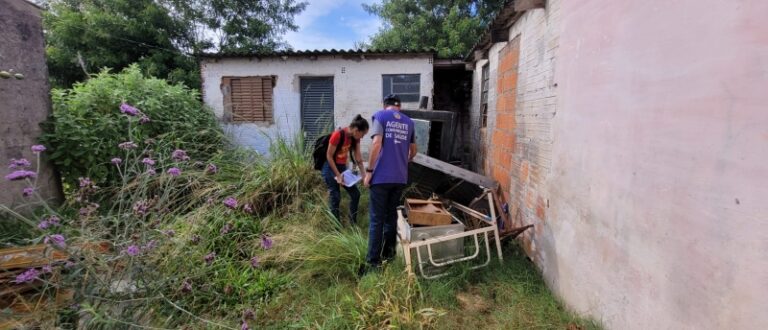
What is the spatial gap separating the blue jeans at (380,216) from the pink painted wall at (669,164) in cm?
158

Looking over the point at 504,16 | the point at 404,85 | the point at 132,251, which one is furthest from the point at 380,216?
the point at 404,85

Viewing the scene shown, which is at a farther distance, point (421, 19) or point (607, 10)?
point (421, 19)

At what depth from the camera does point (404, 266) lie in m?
3.19

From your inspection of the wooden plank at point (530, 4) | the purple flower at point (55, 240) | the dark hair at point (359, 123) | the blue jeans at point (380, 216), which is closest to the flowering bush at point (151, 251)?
the purple flower at point (55, 240)

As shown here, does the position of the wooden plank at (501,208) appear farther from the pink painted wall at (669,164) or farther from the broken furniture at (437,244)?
the pink painted wall at (669,164)

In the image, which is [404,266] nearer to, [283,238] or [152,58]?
Result: [283,238]

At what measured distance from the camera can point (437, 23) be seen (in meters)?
15.0

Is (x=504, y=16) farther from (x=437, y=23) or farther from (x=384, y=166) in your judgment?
(x=437, y=23)

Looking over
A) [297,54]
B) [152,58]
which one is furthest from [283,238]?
[152,58]

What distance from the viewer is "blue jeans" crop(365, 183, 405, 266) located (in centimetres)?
324

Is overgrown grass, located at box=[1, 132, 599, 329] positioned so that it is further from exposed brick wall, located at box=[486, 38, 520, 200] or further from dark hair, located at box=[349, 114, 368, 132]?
dark hair, located at box=[349, 114, 368, 132]

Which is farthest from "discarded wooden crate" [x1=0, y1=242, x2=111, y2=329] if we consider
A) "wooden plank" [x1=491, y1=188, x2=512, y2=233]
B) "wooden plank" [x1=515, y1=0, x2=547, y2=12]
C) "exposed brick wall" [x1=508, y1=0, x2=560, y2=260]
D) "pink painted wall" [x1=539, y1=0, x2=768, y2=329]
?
"wooden plank" [x1=515, y1=0, x2=547, y2=12]

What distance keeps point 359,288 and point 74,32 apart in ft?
43.9

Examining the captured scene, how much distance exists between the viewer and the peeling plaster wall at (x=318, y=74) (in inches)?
313
